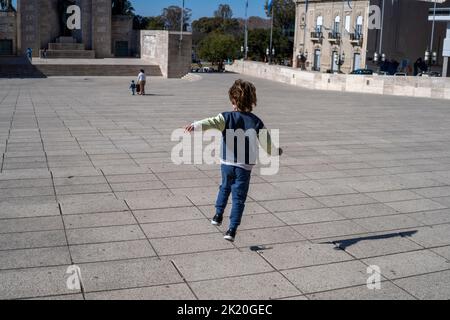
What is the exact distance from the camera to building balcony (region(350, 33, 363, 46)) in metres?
53.3

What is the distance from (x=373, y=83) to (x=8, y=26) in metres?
33.7

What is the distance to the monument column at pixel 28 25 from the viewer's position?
46156 mm

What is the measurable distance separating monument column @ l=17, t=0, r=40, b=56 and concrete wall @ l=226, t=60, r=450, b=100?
2286 cm

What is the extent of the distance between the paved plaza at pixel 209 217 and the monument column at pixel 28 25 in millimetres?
34775

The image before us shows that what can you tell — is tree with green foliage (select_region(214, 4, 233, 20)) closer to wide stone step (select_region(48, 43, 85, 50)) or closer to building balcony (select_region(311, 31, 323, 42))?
building balcony (select_region(311, 31, 323, 42))

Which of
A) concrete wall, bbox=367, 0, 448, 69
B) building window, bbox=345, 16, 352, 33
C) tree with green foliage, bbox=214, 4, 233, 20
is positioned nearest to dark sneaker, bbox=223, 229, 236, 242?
concrete wall, bbox=367, 0, 448, 69

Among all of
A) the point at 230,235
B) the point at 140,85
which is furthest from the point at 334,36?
the point at 230,235

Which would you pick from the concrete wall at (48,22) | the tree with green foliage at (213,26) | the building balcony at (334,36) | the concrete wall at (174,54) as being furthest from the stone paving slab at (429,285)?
the tree with green foliage at (213,26)

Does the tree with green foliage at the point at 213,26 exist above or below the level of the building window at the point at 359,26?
above

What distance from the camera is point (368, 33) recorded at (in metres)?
52.6

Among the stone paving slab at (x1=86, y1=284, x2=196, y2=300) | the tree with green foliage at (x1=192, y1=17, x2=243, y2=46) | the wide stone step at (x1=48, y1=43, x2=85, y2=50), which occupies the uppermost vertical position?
the tree with green foliage at (x1=192, y1=17, x2=243, y2=46)

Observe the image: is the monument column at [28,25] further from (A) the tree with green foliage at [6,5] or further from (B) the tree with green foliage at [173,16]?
(B) the tree with green foliage at [173,16]

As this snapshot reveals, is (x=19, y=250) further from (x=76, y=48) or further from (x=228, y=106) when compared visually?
(x=76, y=48)
